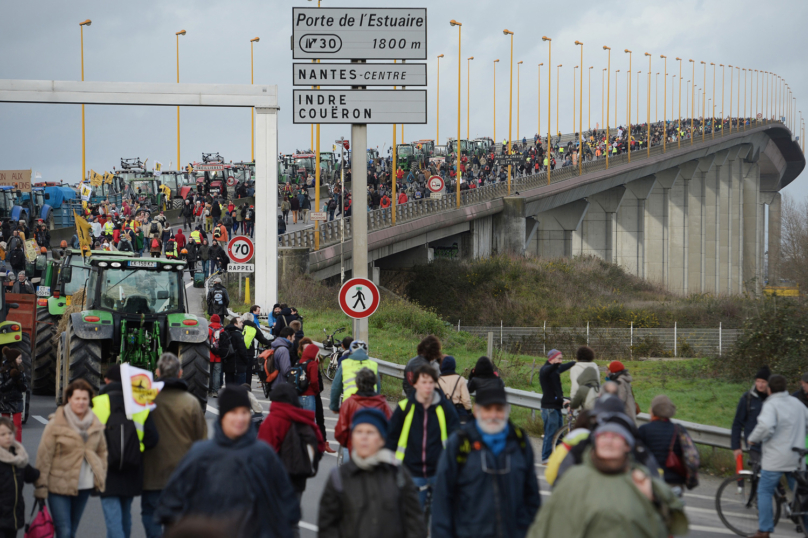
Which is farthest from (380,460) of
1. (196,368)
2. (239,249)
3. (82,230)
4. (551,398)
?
(239,249)

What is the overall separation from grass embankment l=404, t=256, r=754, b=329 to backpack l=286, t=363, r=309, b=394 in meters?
41.9

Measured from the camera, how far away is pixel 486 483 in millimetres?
5938

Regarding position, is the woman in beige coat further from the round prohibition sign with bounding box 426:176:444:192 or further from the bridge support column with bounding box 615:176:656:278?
the bridge support column with bounding box 615:176:656:278

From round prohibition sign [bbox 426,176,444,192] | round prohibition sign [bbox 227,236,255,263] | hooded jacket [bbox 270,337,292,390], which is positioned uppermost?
round prohibition sign [bbox 426,176,444,192]

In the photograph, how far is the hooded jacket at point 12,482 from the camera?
7.22 m

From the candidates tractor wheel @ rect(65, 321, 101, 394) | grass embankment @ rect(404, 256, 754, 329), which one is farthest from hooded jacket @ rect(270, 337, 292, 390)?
grass embankment @ rect(404, 256, 754, 329)

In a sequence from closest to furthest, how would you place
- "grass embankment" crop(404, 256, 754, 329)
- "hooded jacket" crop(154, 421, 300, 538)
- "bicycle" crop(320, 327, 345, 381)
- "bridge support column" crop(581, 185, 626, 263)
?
"hooded jacket" crop(154, 421, 300, 538), "bicycle" crop(320, 327, 345, 381), "grass embankment" crop(404, 256, 754, 329), "bridge support column" crop(581, 185, 626, 263)

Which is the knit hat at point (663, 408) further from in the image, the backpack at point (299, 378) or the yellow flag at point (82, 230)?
the yellow flag at point (82, 230)

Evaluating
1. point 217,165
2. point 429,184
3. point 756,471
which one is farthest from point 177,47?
point 756,471

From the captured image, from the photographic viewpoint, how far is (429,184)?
60.4m

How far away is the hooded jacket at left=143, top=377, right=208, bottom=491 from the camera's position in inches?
304

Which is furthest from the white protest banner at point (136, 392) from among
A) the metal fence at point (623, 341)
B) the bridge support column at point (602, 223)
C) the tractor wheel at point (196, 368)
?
the bridge support column at point (602, 223)

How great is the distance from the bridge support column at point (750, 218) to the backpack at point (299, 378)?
12579cm

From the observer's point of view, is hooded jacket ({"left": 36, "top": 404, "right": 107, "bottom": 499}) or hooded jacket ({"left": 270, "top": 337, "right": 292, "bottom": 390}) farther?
A: hooded jacket ({"left": 270, "top": 337, "right": 292, "bottom": 390})
